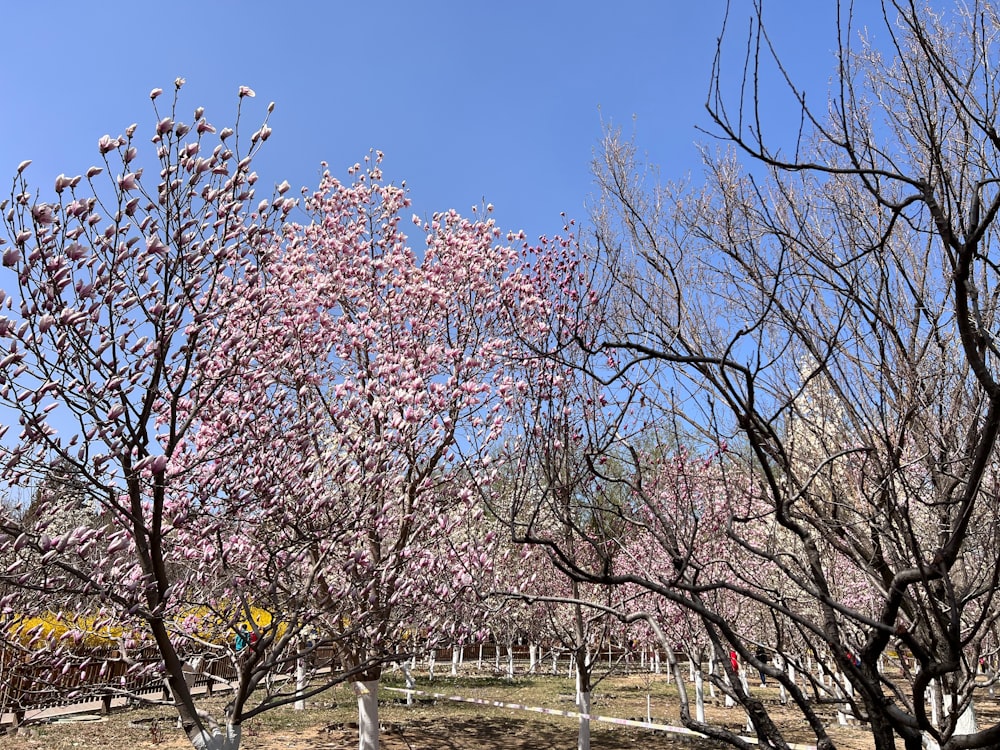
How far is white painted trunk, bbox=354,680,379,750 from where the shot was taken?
8.35 m

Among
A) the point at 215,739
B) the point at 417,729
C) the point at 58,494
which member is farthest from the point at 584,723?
the point at 58,494

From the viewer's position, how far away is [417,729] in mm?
13609

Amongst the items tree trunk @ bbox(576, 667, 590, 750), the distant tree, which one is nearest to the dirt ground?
tree trunk @ bbox(576, 667, 590, 750)

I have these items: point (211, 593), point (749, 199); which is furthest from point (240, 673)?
point (749, 199)

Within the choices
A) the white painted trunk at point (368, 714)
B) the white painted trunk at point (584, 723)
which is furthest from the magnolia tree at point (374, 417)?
the white painted trunk at point (584, 723)

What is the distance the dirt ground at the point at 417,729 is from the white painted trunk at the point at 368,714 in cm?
312

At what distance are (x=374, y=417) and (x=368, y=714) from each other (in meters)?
3.80

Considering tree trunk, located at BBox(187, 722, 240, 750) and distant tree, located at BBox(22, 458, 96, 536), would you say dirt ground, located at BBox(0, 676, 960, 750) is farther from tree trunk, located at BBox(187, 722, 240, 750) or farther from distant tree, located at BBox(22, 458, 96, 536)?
distant tree, located at BBox(22, 458, 96, 536)

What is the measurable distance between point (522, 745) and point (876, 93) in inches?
466

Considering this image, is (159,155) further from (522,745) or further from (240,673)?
(522,745)

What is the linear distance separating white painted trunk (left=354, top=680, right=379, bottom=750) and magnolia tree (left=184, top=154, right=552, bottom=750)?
0.02m

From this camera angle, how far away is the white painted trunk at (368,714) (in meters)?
8.35

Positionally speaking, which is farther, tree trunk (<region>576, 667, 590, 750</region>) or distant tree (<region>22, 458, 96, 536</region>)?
tree trunk (<region>576, 667, 590, 750</region>)

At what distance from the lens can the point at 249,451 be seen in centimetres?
541
